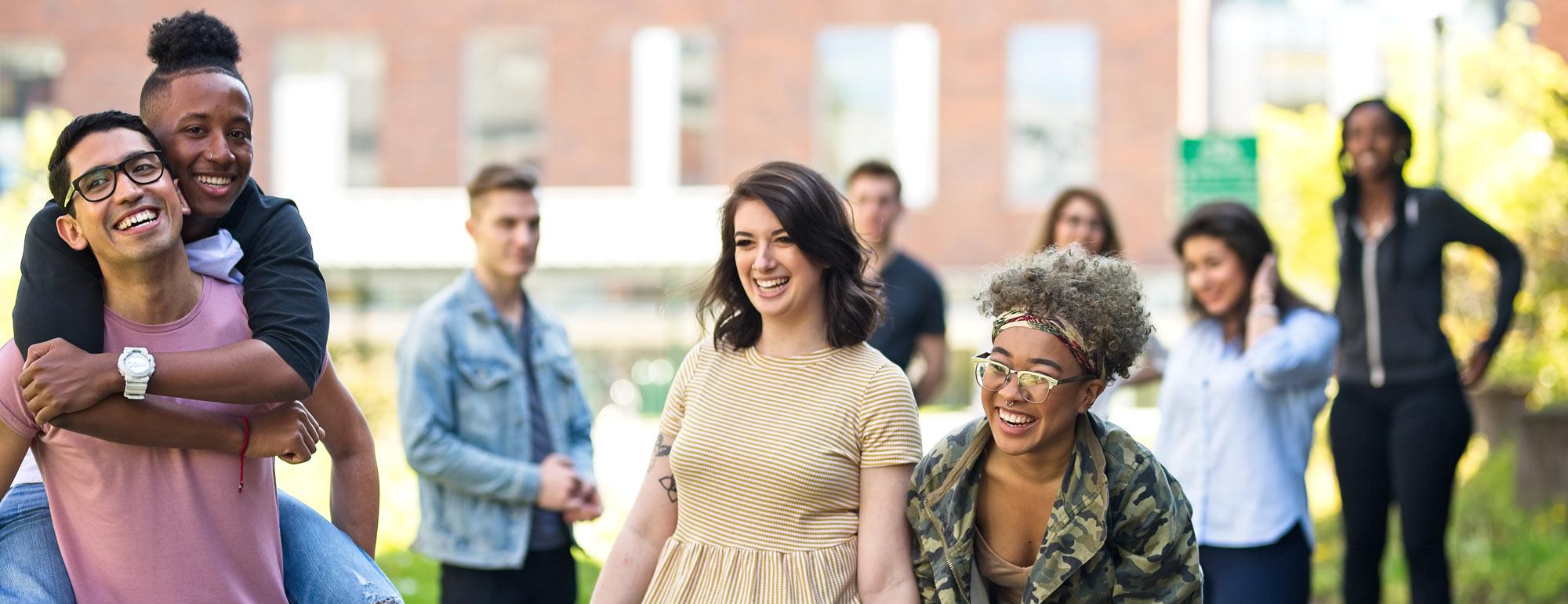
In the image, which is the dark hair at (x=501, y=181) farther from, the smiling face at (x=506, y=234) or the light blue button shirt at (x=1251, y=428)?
the light blue button shirt at (x=1251, y=428)

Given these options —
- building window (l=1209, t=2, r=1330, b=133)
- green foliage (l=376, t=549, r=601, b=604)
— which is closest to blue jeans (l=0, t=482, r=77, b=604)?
green foliage (l=376, t=549, r=601, b=604)

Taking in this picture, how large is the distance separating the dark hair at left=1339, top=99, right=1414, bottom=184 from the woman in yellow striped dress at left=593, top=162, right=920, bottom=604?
3304 millimetres

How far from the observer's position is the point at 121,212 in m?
3.12

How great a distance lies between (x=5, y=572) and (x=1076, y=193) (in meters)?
4.62

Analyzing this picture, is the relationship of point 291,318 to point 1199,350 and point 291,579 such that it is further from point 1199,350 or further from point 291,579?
point 1199,350

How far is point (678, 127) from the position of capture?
27328mm

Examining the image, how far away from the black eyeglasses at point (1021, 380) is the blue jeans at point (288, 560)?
1.38 meters

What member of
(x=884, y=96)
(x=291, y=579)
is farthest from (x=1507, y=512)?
(x=884, y=96)

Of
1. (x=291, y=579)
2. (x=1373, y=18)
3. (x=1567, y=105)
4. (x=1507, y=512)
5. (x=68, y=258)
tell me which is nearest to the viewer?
(x=68, y=258)

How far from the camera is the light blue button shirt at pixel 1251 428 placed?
5496 millimetres

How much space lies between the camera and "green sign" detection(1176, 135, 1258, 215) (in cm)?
1032

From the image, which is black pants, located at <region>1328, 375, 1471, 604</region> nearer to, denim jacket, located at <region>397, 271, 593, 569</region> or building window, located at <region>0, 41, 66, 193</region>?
denim jacket, located at <region>397, 271, 593, 569</region>

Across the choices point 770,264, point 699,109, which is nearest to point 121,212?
point 770,264

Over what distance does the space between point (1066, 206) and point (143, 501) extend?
4378mm
